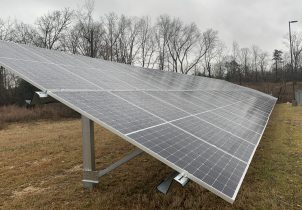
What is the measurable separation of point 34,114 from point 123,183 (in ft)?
68.2

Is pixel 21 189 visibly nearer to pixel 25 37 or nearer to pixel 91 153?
pixel 91 153

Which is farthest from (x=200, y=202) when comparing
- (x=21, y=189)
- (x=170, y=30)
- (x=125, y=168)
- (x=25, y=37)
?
(x=170, y=30)

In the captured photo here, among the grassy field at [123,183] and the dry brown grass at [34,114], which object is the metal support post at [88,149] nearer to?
the grassy field at [123,183]

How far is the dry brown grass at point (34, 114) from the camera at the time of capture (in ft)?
86.6

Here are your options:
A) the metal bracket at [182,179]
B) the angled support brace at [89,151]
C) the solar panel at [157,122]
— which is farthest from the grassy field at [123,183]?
the metal bracket at [182,179]

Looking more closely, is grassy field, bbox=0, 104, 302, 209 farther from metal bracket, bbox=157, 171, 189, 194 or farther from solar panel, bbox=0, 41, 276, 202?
metal bracket, bbox=157, 171, 189, 194

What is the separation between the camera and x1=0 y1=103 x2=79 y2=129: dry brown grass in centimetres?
2641

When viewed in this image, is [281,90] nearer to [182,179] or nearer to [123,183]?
[123,183]

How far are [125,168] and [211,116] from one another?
322 centimetres

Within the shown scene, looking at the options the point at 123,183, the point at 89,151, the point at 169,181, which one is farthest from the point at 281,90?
the point at 169,181

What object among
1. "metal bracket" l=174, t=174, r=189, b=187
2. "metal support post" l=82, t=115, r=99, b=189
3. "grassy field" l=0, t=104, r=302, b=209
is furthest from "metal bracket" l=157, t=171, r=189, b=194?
"metal support post" l=82, t=115, r=99, b=189

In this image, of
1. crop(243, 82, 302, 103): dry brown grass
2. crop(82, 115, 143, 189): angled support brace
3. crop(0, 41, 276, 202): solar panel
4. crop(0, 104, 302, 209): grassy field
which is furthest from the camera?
crop(243, 82, 302, 103): dry brown grass

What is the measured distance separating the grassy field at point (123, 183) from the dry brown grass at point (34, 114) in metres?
12.8

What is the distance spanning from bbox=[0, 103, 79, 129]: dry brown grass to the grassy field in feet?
41.9
